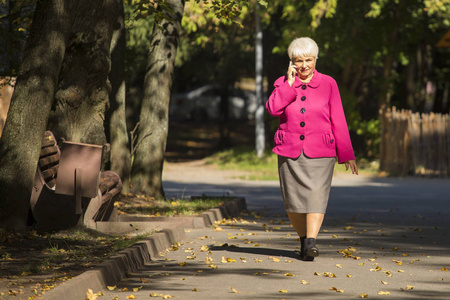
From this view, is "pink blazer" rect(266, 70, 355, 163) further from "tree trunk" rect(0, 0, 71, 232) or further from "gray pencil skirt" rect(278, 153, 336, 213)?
"tree trunk" rect(0, 0, 71, 232)

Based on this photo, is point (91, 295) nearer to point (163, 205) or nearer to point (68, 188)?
point (68, 188)

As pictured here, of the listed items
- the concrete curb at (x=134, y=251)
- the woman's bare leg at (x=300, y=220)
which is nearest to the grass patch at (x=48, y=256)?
the concrete curb at (x=134, y=251)

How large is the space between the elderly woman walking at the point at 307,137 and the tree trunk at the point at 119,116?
21.2 ft

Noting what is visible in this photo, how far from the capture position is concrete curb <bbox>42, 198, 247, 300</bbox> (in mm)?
6478

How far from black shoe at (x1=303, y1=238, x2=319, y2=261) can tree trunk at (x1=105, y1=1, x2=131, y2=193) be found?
21.7 feet

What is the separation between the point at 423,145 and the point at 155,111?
1117 centimetres

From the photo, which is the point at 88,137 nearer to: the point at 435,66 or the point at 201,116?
the point at 435,66

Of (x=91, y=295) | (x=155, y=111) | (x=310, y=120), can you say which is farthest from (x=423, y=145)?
(x=91, y=295)

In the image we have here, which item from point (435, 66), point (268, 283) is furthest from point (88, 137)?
point (435, 66)

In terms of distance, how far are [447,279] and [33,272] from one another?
3.43 meters

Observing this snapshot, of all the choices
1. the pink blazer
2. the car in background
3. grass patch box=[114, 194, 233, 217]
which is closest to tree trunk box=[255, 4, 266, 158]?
grass patch box=[114, 194, 233, 217]

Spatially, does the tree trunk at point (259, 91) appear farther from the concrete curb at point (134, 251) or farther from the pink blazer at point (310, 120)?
the pink blazer at point (310, 120)

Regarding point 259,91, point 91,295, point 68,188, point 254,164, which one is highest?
point 259,91

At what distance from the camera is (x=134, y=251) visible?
27.6ft
